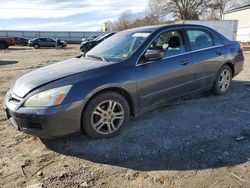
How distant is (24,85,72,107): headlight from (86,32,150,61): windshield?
115 cm

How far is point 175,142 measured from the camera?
12.8ft

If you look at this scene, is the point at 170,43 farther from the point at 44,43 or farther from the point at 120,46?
the point at 44,43

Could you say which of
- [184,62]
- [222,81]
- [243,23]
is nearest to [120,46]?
[184,62]

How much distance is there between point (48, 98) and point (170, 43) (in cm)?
248

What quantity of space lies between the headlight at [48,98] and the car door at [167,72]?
1.22 metres

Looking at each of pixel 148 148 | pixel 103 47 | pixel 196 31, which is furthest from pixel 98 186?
pixel 196 31

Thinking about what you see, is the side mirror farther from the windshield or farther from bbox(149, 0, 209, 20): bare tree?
bbox(149, 0, 209, 20): bare tree

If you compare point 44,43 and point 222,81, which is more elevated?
point 222,81

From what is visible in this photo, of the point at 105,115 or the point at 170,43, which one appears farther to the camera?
the point at 170,43

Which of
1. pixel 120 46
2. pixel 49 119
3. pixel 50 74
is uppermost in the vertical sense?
pixel 120 46

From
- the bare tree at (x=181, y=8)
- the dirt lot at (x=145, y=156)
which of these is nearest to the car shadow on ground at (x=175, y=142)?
the dirt lot at (x=145, y=156)

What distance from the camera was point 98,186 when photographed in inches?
119

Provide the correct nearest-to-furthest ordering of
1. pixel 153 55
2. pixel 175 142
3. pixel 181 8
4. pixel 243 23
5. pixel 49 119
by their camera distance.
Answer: pixel 49 119 → pixel 175 142 → pixel 153 55 → pixel 243 23 → pixel 181 8

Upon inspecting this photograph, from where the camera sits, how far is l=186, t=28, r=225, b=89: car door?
527 centimetres
